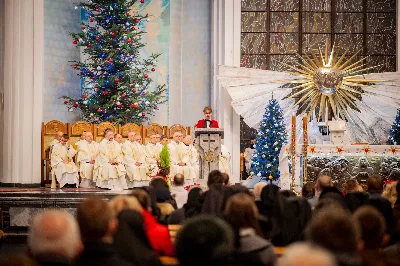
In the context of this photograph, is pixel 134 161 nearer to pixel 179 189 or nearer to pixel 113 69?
pixel 113 69

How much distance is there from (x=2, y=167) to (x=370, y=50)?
10.7 m

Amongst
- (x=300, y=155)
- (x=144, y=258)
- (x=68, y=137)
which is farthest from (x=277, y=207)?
(x=68, y=137)

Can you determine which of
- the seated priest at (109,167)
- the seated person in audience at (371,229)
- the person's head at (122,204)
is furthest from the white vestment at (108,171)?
the seated person in audience at (371,229)

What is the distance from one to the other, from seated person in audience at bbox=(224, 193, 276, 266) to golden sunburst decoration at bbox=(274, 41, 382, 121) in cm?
1444

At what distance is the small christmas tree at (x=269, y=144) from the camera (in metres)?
18.2

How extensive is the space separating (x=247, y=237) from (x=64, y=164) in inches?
489

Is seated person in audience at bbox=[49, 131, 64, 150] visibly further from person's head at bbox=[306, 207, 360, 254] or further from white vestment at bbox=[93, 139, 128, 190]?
person's head at bbox=[306, 207, 360, 254]

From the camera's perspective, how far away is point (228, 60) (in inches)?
798

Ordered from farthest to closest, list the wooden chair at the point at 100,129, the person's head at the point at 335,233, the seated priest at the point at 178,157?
the wooden chair at the point at 100,129 < the seated priest at the point at 178,157 < the person's head at the point at 335,233

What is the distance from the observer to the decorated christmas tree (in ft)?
63.1

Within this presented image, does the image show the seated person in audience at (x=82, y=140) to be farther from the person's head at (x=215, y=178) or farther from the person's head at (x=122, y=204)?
the person's head at (x=122, y=204)

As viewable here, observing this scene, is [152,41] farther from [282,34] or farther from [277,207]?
[277,207]

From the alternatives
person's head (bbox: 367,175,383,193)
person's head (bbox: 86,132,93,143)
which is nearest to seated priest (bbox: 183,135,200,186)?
person's head (bbox: 86,132,93,143)

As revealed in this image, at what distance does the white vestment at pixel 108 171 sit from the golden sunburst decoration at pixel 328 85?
5.31 m
